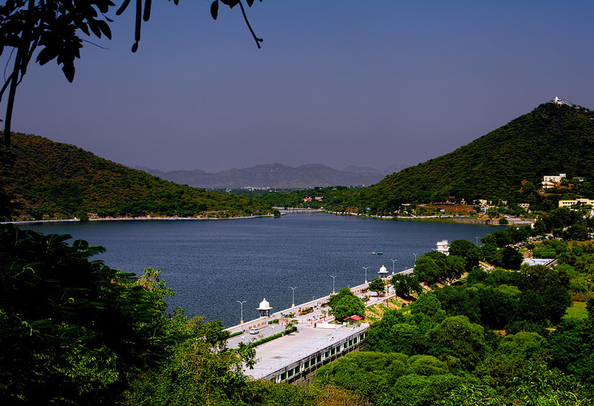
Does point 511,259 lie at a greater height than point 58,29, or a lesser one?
lesser

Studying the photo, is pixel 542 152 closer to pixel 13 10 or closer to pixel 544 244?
pixel 544 244

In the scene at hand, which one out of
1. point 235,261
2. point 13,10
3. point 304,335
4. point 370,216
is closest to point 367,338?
point 304,335

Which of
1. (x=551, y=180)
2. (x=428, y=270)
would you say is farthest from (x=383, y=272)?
(x=551, y=180)

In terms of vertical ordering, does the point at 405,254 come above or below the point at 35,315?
below

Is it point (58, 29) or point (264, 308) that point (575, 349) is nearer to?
point (264, 308)

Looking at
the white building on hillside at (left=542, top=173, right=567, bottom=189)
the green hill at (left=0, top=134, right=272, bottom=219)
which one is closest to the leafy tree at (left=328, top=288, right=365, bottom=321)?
the green hill at (left=0, top=134, right=272, bottom=219)

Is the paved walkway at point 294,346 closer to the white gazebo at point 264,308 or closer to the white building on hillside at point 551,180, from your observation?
the white gazebo at point 264,308
